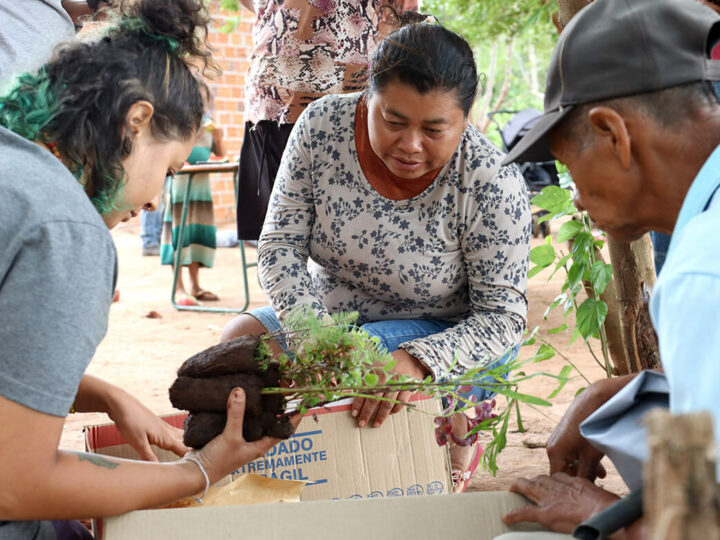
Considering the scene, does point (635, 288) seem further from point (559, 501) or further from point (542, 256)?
point (559, 501)

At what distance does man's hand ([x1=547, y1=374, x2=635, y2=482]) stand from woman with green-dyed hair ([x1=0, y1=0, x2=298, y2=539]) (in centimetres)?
69

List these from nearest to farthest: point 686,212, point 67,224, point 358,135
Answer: point 686,212 < point 67,224 < point 358,135

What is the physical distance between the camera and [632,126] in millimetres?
1369

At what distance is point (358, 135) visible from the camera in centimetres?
271

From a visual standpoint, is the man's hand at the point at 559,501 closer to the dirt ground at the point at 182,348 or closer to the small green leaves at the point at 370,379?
the small green leaves at the point at 370,379

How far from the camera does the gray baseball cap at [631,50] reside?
1.36m

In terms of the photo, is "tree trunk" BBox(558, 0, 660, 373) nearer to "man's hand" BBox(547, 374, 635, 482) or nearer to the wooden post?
"man's hand" BBox(547, 374, 635, 482)

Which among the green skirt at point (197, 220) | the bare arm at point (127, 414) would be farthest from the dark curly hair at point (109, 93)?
the green skirt at point (197, 220)

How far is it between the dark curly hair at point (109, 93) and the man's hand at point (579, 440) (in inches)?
43.0

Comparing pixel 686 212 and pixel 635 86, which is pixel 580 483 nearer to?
pixel 686 212

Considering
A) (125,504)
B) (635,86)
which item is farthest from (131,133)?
(635,86)

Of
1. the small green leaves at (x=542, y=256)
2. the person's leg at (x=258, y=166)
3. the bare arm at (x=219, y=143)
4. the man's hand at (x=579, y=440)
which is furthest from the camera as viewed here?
the bare arm at (x=219, y=143)

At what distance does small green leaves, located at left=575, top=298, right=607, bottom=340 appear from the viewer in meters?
3.01

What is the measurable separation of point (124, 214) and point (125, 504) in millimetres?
623
